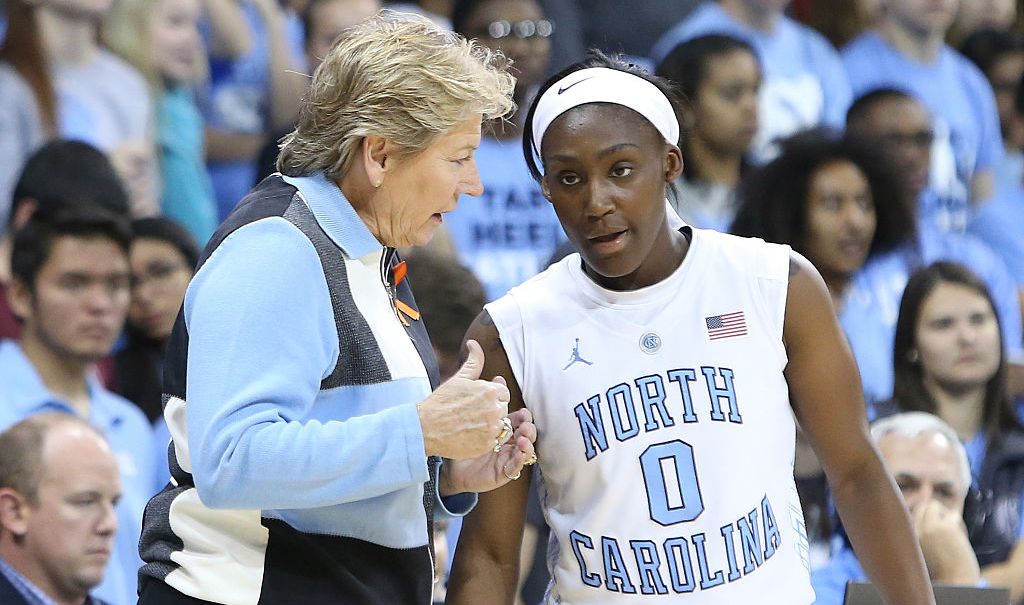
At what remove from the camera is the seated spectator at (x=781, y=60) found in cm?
586

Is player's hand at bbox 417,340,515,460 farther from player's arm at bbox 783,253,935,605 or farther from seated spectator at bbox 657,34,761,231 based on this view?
seated spectator at bbox 657,34,761,231

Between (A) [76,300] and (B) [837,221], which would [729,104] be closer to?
(B) [837,221]

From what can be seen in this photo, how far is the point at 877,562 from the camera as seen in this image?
2.54m

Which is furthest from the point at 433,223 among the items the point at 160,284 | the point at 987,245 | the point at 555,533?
the point at 987,245

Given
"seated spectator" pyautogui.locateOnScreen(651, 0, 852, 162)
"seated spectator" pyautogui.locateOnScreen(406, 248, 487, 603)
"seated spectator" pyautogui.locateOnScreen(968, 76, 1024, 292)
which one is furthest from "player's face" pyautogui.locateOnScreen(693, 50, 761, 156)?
"seated spectator" pyautogui.locateOnScreen(968, 76, 1024, 292)

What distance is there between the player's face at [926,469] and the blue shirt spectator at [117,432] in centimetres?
198

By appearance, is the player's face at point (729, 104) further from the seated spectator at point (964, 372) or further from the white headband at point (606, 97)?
the white headband at point (606, 97)

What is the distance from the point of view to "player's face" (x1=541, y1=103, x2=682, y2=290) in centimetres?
239

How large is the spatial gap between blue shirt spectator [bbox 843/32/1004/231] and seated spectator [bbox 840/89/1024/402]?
0.48 ft

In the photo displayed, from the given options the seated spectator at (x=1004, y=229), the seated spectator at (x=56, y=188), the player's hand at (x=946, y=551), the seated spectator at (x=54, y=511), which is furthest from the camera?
the seated spectator at (x=1004, y=229)

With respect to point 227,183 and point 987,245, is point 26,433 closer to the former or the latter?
point 227,183

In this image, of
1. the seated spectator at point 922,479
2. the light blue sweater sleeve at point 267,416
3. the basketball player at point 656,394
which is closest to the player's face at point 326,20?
the seated spectator at point 922,479

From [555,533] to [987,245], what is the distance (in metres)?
4.45

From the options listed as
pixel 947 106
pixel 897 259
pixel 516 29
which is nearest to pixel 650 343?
pixel 516 29
